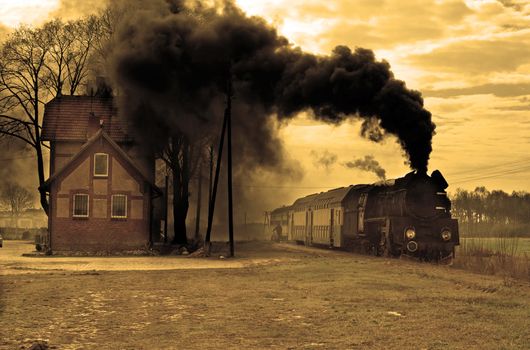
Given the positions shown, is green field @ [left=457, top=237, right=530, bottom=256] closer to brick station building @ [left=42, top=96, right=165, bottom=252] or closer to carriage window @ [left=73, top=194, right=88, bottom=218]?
brick station building @ [left=42, top=96, right=165, bottom=252]

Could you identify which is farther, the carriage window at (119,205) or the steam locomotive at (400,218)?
the carriage window at (119,205)

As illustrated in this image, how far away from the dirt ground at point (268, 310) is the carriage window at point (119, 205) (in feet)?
42.7

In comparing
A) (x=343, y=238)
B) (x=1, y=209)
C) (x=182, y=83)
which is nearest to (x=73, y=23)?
(x=182, y=83)

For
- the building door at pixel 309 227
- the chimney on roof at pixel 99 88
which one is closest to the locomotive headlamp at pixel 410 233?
the building door at pixel 309 227

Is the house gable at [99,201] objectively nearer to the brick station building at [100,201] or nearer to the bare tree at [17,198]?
the brick station building at [100,201]

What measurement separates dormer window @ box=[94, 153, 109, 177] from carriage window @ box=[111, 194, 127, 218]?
1367 mm

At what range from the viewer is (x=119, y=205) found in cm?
3550

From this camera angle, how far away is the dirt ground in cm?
1004

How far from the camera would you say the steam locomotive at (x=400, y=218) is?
2494 centimetres

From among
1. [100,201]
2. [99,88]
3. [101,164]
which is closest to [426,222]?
[100,201]

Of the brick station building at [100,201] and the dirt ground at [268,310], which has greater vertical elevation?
the brick station building at [100,201]

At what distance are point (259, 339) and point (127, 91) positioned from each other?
28036mm

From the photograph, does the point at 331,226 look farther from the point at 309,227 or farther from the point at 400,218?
the point at 400,218

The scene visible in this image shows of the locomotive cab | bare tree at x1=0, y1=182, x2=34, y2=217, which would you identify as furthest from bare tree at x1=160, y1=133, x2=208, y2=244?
bare tree at x1=0, y1=182, x2=34, y2=217
